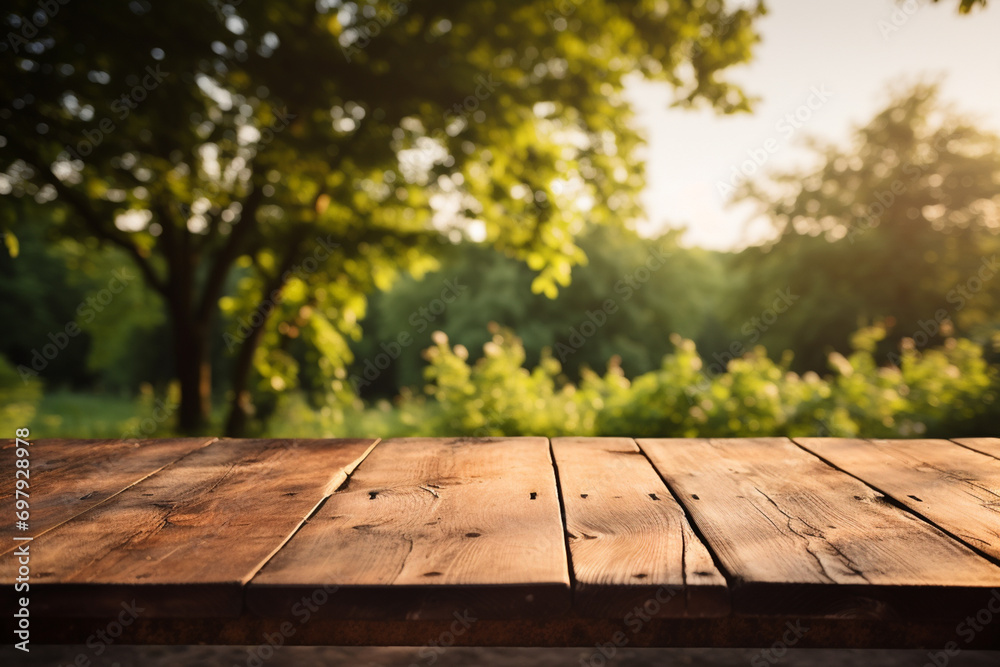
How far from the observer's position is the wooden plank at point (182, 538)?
92cm

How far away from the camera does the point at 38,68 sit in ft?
15.9

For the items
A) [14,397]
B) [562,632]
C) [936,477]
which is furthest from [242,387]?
[936,477]

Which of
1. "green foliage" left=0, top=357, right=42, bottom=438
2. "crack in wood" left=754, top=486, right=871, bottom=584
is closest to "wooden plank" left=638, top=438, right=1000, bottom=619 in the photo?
"crack in wood" left=754, top=486, right=871, bottom=584

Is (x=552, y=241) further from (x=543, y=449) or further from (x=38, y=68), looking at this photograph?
(x=38, y=68)

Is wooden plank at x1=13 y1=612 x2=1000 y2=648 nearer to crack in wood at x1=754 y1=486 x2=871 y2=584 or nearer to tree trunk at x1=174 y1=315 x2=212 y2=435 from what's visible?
crack in wood at x1=754 y1=486 x2=871 y2=584

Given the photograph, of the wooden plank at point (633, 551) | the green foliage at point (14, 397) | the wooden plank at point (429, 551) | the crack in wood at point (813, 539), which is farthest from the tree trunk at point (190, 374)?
the crack in wood at point (813, 539)

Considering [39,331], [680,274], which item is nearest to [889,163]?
[680,274]

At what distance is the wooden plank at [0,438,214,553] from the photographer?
4.07ft

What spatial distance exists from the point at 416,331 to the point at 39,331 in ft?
55.5

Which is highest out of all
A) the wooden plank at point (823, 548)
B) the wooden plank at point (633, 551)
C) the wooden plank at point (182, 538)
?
the wooden plank at point (182, 538)

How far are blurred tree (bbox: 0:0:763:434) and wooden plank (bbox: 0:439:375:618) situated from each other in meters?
4.15

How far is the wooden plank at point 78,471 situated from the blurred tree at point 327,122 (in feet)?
12.3

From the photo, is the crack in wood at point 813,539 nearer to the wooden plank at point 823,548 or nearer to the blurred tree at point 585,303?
the wooden plank at point 823,548

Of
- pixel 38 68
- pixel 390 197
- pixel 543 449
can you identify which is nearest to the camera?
pixel 543 449
